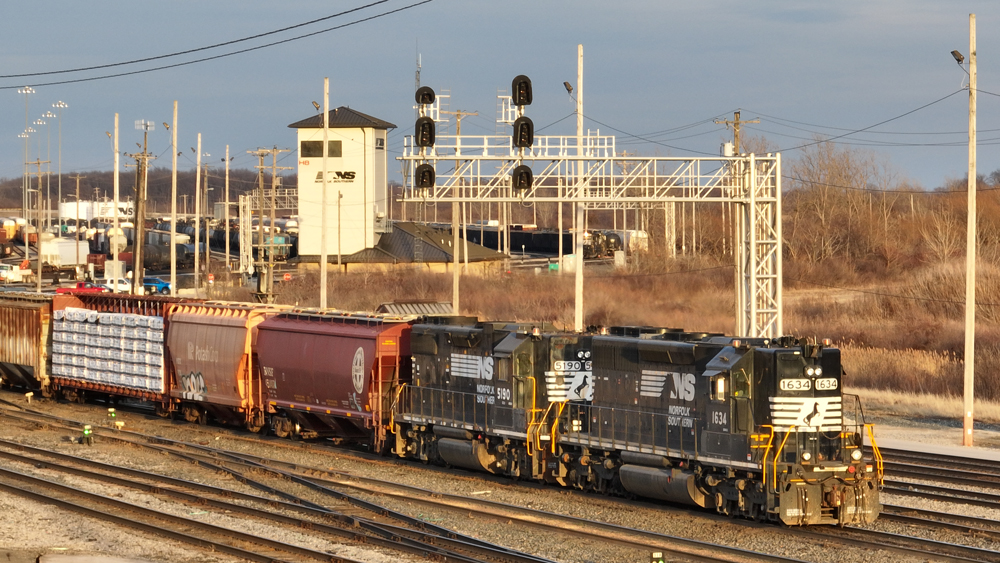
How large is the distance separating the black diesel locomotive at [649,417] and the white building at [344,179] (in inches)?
2094

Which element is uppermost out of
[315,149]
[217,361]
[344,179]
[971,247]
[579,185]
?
[315,149]

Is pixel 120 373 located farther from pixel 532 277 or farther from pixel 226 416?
pixel 532 277

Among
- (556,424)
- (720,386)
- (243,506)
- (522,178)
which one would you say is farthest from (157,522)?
(522,178)

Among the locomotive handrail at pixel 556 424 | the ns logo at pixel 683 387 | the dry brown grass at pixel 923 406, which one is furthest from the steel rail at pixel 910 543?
the dry brown grass at pixel 923 406

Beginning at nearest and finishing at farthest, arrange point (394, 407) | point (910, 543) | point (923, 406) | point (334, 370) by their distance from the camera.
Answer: point (910, 543) < point (394, 407) < point (334, 370) < point (923, 406)

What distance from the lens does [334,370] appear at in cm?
2592

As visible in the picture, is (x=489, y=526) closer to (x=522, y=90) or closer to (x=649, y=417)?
(x=649, y=417)

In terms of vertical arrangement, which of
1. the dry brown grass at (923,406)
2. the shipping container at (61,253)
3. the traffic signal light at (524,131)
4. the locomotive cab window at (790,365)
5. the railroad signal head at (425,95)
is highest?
the railroad signal head at (425,95)

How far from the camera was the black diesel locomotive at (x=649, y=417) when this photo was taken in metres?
17.0

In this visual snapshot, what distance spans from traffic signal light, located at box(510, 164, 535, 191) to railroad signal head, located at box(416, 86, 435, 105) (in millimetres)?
2757

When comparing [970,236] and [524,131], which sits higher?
[524,131]

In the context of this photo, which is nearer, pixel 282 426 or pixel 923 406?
pixel 282 426

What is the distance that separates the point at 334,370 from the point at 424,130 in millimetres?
6328

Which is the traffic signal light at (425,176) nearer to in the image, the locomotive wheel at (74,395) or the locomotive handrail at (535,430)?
the locomotive handrail at (535,430)
